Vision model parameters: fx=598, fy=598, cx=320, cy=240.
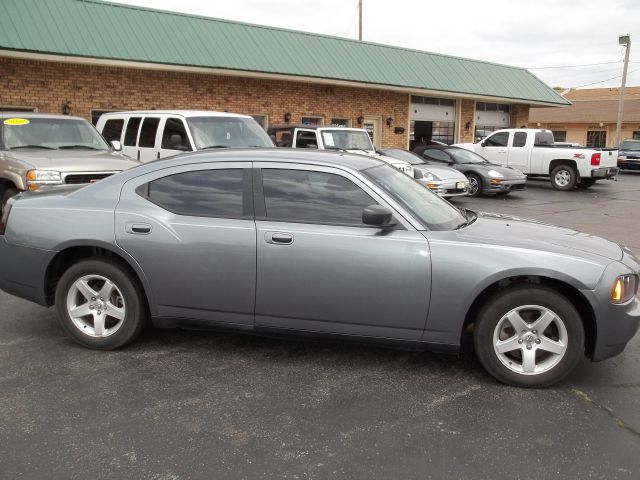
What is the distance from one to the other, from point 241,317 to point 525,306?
1897 millimetres

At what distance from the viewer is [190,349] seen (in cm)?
456

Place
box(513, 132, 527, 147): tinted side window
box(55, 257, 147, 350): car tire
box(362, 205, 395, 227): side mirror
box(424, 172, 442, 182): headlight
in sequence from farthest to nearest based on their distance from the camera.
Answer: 1. box(513, 132, 527, 147): tinted side window
2. box(424, 172, 442, 182): headlight
3. box(55, 257, 147, 350): car tire
4. box(362, 205, 395, 227): side mirror

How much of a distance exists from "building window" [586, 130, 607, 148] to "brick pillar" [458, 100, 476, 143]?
23.2 m

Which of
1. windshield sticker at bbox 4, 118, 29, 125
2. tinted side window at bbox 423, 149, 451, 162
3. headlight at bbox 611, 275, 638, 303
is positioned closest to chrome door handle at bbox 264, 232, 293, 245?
headlight at bbox 611, 275, 638, 303

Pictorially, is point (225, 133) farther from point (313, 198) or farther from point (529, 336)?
point (529, 336)

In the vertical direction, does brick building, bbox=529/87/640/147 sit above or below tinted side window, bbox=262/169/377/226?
above

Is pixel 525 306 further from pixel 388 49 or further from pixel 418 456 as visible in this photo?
pixel 388 49

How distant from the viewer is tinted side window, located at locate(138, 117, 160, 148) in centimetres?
1045

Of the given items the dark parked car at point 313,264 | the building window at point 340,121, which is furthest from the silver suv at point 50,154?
the building window at point 340,121

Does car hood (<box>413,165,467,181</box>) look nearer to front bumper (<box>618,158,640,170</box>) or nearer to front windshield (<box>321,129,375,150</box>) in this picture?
front windshield (<box>321,129,375,150</box>)

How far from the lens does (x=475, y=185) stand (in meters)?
16.1

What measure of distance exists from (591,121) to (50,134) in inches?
1632

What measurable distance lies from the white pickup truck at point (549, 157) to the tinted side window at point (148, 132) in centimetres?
1195

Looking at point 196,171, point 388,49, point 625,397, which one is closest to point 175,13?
point 388,49
